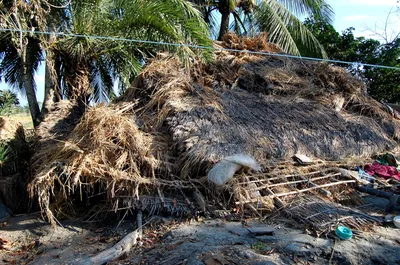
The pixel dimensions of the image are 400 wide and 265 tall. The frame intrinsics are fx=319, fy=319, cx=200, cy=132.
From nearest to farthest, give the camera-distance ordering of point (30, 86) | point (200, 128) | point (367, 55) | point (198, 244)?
point (198, 244) < point (200, 128) < point (30, 86) < point (367, 55)

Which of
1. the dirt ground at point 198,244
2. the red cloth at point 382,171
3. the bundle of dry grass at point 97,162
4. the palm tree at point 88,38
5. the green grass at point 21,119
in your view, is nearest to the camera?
the dirt ground at point 198,244

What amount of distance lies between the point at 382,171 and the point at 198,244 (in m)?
4.26

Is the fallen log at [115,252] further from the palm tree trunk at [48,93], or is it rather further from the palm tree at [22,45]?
the palm tree trunk at [48,93]

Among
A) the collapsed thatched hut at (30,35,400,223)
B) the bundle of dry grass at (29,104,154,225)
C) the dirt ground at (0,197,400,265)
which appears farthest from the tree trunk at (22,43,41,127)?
the dirt ground at (0,197,400,265)

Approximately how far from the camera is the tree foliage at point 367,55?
1231 cm

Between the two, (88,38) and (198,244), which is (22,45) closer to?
(88,38)

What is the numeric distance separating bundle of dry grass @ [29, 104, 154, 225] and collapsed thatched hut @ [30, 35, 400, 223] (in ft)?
0.05

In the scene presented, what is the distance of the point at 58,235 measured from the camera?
4457 millimetres

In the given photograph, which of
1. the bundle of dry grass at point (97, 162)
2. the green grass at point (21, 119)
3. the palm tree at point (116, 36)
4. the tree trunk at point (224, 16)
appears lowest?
the bundle of dry grass at point (97, 162)

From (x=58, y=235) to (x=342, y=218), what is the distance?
12.5ft

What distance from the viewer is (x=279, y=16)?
31.3 feet

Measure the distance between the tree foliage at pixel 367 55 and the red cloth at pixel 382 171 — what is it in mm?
7096

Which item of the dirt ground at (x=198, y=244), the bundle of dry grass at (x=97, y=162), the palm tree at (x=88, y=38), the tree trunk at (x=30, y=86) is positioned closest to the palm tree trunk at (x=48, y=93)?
the palm tree at (x=88, y=38)

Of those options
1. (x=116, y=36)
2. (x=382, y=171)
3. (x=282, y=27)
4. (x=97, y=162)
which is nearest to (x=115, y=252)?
(x=97, y=162)
